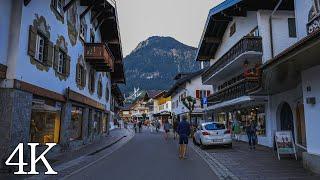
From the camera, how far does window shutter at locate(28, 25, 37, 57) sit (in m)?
12.9

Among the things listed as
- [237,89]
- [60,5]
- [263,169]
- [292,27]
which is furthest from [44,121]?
[292,27]

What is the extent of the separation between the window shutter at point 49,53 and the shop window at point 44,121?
1.78 m

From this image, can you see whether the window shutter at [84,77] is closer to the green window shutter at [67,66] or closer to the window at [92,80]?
the window at [92,80]

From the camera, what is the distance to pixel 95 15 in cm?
2600

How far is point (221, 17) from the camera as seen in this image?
93.6ft

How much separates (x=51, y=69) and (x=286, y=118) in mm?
13360

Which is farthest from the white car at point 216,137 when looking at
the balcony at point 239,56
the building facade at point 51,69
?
the building facade at point 51,69

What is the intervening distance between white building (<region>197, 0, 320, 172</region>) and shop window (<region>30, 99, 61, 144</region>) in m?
9.13

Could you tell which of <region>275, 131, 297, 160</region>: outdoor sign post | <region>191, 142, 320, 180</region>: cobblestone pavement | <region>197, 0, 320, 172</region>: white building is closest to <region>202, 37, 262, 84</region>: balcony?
<region>197, 0, 320, 172</region>: white building

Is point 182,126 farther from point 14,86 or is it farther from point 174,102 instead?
point 174,102

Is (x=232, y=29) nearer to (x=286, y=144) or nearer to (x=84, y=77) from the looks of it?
(x=84, y=77)

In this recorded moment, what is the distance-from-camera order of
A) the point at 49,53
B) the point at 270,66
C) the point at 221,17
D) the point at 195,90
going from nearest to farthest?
the point at 270,66
the point at 49,53
the point at 221,17
the point at 195,90

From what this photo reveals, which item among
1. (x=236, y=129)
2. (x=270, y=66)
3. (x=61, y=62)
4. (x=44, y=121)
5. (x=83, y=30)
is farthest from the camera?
(x=236, y=129)

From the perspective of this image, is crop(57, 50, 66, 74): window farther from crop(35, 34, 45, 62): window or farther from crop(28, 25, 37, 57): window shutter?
crop(28, 25, 37, 57): window shutter
